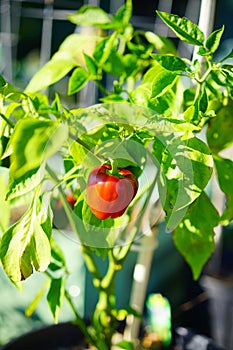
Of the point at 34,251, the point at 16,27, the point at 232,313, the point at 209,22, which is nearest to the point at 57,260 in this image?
the point at 34,251

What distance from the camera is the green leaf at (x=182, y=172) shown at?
0.50 metres

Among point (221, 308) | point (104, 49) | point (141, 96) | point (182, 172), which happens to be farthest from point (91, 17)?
point (221, 308)

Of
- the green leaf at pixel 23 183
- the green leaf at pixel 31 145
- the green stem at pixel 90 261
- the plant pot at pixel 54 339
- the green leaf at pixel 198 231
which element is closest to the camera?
the green leaf at pixel 31 145

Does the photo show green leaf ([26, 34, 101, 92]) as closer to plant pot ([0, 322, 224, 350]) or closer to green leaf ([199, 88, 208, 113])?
green leaf ([199, 88, 208, 113])

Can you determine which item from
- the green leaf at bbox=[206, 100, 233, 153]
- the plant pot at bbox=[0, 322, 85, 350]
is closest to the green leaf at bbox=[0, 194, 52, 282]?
the green leaf at bbox=[206, 100, 233, 153]

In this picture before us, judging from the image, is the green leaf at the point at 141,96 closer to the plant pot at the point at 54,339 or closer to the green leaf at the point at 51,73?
the green leaf at the point at 51,73

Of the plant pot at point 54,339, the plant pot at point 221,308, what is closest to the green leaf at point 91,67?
the plant pot at point 54,339

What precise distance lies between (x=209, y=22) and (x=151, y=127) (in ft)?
0.69

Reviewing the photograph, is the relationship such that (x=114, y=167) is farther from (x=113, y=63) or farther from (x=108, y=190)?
(x=113, y=63)

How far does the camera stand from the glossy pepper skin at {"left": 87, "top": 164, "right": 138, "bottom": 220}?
513mm

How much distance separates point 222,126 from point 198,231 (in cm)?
12

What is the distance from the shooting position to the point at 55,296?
0.68 metres

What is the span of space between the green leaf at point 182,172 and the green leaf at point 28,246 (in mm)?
113

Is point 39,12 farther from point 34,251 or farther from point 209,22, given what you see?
point 34,251
